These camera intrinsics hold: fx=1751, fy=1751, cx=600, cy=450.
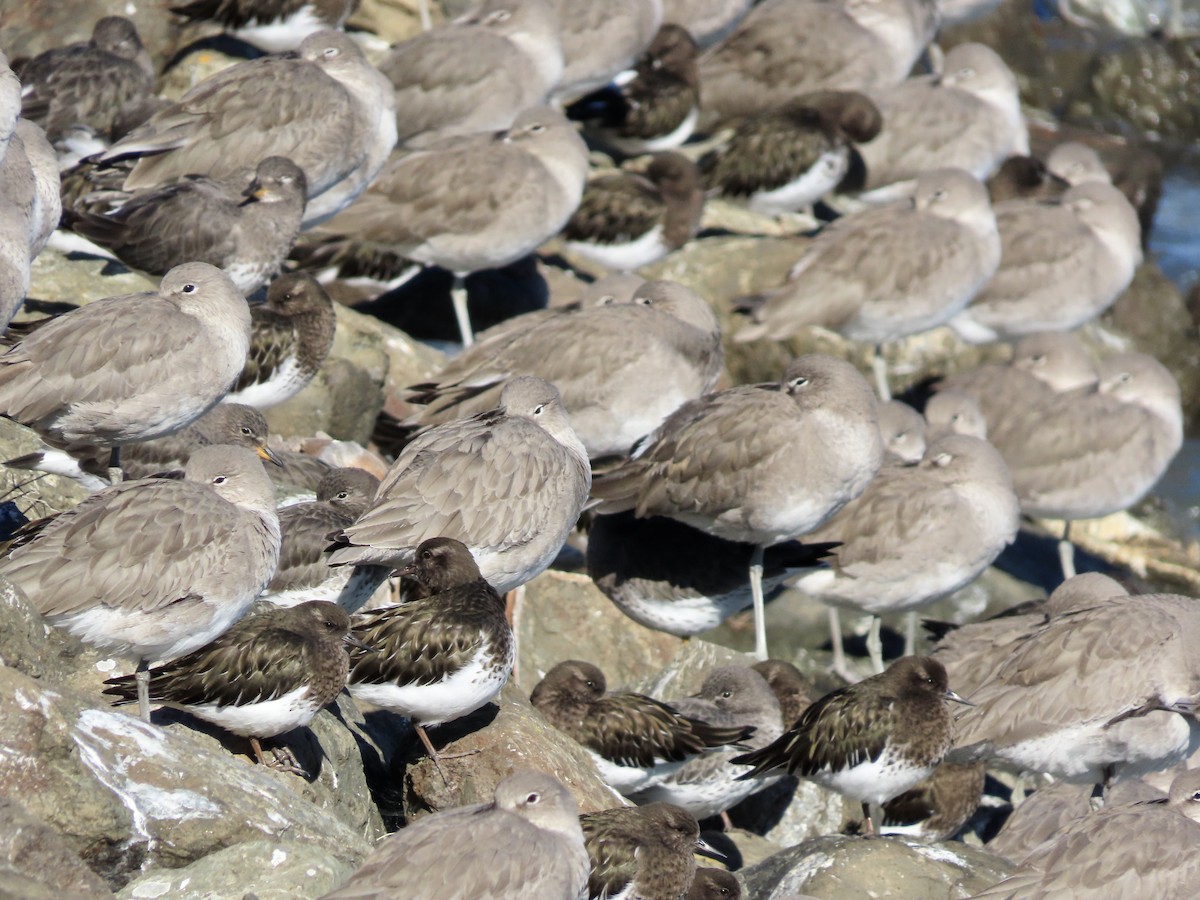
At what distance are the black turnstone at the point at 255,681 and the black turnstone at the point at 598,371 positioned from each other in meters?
4.19

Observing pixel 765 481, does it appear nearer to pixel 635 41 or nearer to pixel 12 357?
pixel 12 357

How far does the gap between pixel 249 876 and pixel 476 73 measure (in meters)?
10.8

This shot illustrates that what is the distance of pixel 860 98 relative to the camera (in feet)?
58.5

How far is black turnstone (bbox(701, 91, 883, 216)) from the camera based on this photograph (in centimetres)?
1731

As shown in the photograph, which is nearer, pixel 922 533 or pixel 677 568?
pixel 677 568

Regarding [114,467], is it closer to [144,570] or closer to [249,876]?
[144,570]

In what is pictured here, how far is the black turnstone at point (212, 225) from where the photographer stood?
12.0m

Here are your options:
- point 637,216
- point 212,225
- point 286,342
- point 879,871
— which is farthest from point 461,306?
point 879,871

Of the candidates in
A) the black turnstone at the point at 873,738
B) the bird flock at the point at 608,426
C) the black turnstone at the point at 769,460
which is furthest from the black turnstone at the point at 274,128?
the black turnstone at the point at 873,738

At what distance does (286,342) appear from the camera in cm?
1211

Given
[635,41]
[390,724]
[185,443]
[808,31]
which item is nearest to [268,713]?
[390,724]

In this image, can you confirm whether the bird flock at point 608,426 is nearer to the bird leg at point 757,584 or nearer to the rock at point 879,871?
the bird leg at point 757,584

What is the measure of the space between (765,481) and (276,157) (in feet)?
13.9

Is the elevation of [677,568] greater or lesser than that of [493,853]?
lesser
